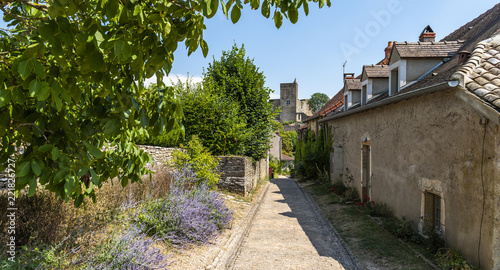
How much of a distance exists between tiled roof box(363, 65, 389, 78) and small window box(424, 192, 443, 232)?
6.39m

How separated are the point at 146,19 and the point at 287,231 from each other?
7.35 metres

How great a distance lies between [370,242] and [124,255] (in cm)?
544

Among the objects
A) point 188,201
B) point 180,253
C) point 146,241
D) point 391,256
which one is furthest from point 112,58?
point 391,256

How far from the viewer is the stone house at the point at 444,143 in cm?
499

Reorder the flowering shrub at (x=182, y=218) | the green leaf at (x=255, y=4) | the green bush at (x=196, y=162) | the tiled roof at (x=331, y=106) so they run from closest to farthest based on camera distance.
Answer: the green leaf at (x=255, y=4) → the flowering shrub at (x=182, y=218) → the green bush at (x=196, y=162) → the tiled roof at (x=331, y=106)

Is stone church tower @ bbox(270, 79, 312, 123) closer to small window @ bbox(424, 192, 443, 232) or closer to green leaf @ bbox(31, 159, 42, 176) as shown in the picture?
small window @ bbox(424, 192, 443, 232)

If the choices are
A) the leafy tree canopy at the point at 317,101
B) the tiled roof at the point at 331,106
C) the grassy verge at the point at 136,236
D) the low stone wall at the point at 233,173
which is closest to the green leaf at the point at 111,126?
the grassy verge at the point at 136,236

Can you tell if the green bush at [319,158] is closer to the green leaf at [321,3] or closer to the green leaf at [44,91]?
the green leaf at [321,3]

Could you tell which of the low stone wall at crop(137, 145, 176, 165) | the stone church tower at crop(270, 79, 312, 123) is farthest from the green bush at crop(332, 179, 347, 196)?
the stone church tower at crop(270, 79, 312, 123)

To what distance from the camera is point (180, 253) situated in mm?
6094

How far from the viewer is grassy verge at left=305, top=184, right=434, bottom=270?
5910mm

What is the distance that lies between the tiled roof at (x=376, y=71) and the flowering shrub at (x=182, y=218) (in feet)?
27.1

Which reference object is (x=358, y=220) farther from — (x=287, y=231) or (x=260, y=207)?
(x=260, y=207)

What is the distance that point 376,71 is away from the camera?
12539 mm
